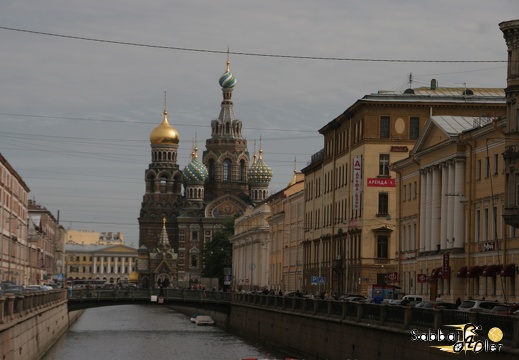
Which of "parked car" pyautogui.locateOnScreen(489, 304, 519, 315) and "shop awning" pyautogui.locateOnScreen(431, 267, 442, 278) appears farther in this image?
"shop awning" pyautogui.locateOnScreen(431, 267, 442, 278)

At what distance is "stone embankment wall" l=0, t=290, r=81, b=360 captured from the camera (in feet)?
152

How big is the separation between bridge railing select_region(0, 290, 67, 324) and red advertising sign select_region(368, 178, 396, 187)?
70.0 ft

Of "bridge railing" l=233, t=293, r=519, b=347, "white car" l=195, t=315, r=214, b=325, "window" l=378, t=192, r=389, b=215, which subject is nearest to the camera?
"bridge railing" l=233, t=293, r=519, b=347

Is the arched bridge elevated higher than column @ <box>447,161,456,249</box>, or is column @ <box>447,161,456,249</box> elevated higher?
column @ <box>447,161,456,249</box>

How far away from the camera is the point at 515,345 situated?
32469mm

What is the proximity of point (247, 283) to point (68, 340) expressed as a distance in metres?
75.2

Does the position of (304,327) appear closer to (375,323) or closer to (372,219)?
(375,323)

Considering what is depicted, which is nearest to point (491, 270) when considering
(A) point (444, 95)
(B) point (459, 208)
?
(B) point (459, 208)

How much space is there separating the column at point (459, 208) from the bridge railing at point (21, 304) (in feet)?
67.4

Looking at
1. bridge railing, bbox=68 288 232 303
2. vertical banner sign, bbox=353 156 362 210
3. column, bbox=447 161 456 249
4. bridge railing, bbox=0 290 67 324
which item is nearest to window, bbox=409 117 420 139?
vertical banner sign, bbox=353 156 362 210

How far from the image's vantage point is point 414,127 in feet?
288

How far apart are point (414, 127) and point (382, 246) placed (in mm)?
7879

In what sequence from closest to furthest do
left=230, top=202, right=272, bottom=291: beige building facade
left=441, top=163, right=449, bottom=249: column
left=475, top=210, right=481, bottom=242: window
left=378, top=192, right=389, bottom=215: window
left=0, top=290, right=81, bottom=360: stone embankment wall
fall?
left=0, top=290, right=81, bottom=360: stone embankment wall
left=475, top=210, right=481, bottom=242: window
left=441, top=163, right=449, bottom=249: column
left=378, top=192, right=389, bottom=215: window
left=230, top=202, right=272, bottom=291: beige building facade

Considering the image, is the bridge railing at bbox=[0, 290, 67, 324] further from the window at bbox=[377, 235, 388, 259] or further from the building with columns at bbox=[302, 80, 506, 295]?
the window at bbox=[377, 235, 388, 259]
